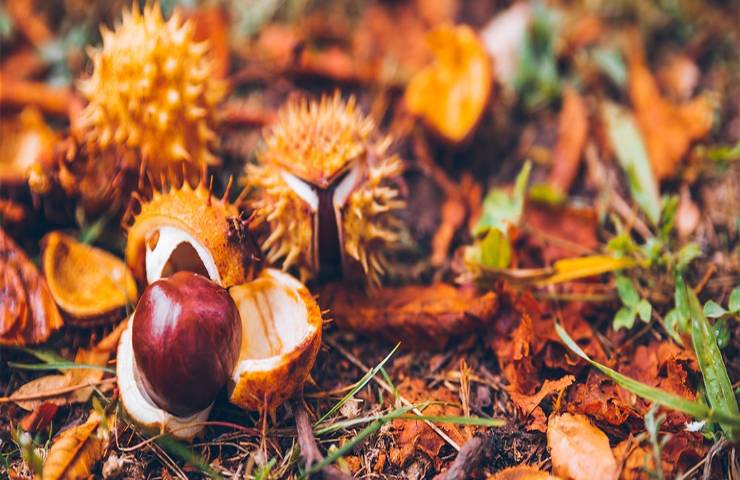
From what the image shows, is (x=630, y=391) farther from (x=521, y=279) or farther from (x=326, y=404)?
(x=326, y=404)

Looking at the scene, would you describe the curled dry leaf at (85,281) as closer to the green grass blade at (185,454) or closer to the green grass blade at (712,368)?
the green grass blade at (185,454)

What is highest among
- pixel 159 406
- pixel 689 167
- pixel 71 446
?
pixel 689 167

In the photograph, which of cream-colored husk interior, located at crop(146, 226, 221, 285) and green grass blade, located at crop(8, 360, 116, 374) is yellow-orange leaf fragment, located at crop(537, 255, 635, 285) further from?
green grass blade, located at crop(8, 360, 116, 374)

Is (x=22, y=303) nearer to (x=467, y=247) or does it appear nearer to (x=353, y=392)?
(x=353, y=392)

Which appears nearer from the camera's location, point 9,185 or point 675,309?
point 675,309

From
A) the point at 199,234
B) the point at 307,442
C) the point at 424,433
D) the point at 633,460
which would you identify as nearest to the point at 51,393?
the point at 199,234

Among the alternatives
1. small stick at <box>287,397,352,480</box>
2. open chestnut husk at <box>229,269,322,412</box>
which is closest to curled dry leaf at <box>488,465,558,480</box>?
small stick at <box>287,397,352,480</box>

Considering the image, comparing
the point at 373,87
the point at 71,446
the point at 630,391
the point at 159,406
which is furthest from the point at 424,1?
the point at 71,446

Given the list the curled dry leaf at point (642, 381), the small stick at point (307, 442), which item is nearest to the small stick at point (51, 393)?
the small stick at point (307, 442)
